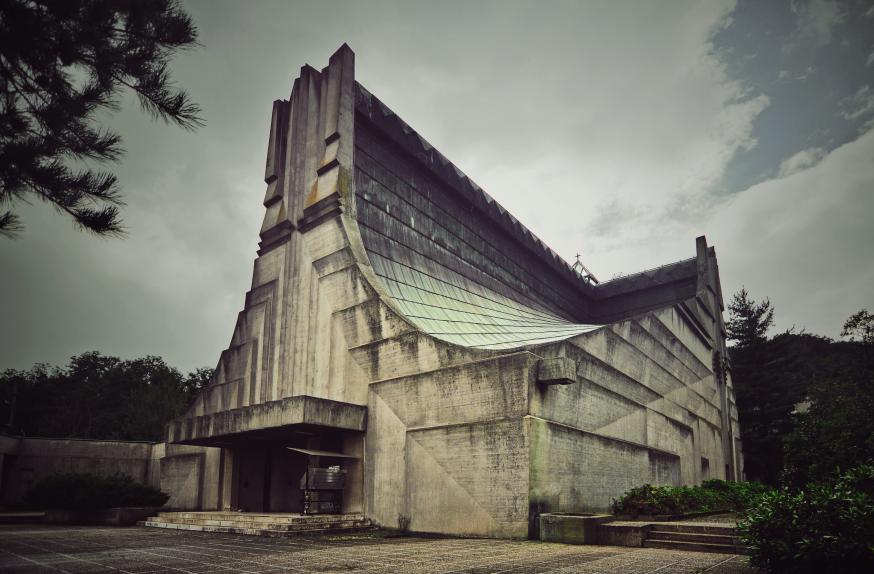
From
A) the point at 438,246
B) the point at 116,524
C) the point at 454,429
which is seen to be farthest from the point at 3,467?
the point at 454,429

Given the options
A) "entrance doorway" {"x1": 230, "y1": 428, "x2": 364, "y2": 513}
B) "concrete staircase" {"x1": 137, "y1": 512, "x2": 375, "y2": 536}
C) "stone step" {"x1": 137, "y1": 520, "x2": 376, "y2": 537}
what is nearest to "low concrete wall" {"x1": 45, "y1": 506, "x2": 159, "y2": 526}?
"stone step" {"x1": 137, "y1": 520, "x2": 376, "y2": 537}

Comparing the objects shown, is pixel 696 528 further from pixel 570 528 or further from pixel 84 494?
pixel 84 494

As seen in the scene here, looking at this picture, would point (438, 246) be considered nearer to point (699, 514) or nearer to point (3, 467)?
point (699, 514)

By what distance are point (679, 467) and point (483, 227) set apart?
14.0 metres

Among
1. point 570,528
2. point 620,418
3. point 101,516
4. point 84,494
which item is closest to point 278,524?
point 570,528

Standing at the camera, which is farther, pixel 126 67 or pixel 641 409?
pixel 641 409

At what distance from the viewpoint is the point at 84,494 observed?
17.2m

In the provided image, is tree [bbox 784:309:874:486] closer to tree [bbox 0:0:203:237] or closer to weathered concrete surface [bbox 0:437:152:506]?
tree [bbox 0:0:203:237]

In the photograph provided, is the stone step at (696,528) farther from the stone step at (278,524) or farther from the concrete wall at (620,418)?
the stone step at (278,524)

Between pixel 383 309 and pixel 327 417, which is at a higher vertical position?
pixel 383 309

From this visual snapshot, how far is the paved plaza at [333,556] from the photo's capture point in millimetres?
7402

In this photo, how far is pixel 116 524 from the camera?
1689 centimetres

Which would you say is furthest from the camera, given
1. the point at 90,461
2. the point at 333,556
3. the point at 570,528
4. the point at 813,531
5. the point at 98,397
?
the point at 98,397

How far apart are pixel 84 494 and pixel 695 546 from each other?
53.8ft
